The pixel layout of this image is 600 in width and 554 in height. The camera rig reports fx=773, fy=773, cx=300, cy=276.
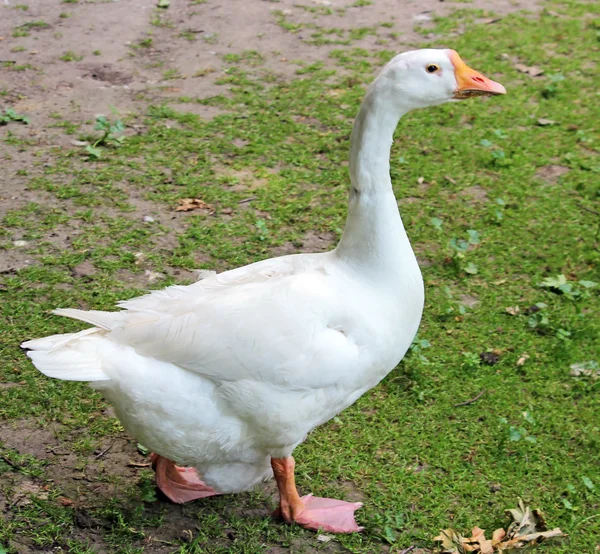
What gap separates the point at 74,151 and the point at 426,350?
9.00 feet

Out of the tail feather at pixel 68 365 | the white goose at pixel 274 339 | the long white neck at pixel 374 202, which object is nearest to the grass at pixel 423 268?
the white goose at pixel 274 339

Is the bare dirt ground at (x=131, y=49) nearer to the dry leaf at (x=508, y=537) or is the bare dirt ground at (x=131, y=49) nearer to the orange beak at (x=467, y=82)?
the orange beak at (x=467, y=82)

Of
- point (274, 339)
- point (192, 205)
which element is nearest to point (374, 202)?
point (274, 339)

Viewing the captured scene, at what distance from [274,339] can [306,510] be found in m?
0.79

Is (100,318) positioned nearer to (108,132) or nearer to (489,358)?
(489,358)

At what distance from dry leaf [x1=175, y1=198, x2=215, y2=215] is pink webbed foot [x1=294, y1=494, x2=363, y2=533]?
223 cm

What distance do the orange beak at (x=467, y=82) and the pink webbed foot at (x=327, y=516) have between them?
160 centimetres

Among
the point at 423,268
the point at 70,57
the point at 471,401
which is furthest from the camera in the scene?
the point at 70,57

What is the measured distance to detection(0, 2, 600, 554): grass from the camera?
300 centimetres

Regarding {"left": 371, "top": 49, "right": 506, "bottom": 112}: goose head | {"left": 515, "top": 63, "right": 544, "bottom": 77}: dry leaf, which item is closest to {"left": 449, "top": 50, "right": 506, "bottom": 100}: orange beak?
{"left": 371, "top": 49, "right": 506, "bottom": 112}: goose head

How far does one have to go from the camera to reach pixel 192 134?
17.8ft

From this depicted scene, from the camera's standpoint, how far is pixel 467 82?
8.80ft

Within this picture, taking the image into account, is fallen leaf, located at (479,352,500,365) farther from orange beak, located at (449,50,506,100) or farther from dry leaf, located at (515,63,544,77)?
dry leaf, located at (515,63,544,77)

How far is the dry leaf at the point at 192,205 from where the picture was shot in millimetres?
4703
